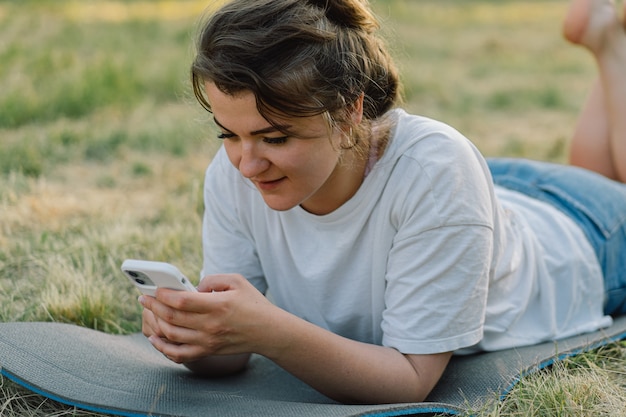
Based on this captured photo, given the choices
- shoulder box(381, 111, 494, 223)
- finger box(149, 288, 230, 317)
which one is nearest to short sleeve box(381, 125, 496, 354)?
shoulder box(381, 111, 494, 223)

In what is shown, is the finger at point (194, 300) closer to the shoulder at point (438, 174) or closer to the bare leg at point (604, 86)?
the shoulder at point (438, 174)

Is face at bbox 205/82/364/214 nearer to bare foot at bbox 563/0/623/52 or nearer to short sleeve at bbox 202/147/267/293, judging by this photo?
short sleeve at bbox 202/147/267/293

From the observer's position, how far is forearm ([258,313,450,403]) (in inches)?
74.0

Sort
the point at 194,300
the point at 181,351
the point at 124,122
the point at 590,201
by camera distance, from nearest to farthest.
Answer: the point at 194,300, the point at 181,351, the point at 590,201, the point at 124,122

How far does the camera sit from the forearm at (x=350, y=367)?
1880mm

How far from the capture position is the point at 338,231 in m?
2.12

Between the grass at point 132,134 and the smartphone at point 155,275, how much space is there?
360mm

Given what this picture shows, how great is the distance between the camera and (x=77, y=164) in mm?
4352

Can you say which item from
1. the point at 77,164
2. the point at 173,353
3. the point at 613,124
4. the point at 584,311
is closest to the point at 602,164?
the point at 613,124

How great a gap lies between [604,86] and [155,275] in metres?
2.14

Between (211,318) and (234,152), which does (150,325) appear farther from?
(234,152)

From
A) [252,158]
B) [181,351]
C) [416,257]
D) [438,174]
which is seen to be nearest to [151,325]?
[181,351]

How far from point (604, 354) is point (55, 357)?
152cm

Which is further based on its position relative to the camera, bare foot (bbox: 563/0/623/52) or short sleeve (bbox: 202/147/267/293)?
bare foot (bbox: 563/0/623/52)
